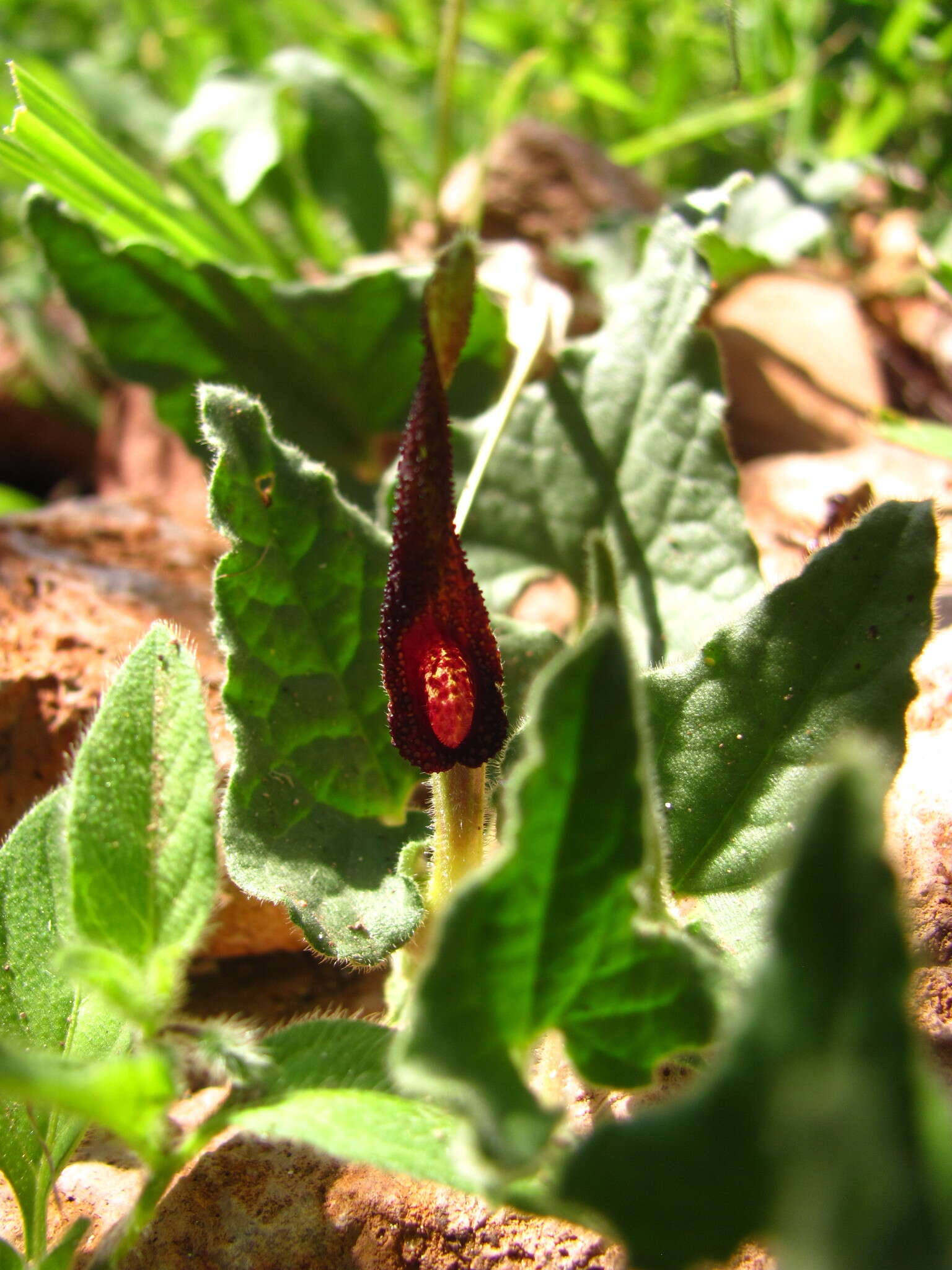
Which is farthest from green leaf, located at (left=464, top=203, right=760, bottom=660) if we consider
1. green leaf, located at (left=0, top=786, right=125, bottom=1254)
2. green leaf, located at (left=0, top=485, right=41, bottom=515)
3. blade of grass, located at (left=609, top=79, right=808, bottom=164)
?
green leaf, located at (left=0, top=485, right=41, bottom=515)

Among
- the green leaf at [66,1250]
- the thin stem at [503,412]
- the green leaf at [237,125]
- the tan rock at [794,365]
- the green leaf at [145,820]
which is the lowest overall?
the tan rock at [794,365]

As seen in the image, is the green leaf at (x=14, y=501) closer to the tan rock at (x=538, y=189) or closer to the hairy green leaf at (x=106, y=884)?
the tan rock at (x=538, y=189)

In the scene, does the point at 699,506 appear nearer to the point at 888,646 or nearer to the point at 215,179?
the point at 888,646

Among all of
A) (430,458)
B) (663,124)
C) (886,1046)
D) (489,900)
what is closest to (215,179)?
(663,124)

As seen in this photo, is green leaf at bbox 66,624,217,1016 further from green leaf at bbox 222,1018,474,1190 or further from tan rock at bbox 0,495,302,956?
tan rock at bbox 0,495,302,956

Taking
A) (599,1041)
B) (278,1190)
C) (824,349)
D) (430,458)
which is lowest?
(824,349)

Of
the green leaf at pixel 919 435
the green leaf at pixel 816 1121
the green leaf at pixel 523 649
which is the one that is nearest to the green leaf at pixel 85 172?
the green leaf at pixel 523 649
